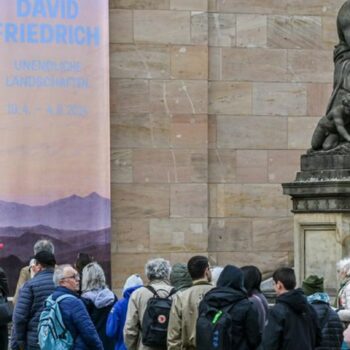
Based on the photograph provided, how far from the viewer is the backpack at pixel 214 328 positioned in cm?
1023

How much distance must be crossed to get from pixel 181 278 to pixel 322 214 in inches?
148

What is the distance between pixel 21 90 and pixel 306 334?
9584mm

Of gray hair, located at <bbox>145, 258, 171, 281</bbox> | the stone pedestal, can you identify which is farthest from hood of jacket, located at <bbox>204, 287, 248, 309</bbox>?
the stone pedestal

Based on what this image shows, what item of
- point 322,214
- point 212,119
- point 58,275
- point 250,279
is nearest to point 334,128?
point 322,214

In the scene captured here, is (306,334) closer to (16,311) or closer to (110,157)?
(16,311)

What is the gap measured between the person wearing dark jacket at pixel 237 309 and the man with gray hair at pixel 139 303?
5.11ft

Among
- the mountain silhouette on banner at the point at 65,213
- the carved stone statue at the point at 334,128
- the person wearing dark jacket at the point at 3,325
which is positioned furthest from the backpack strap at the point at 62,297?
the mountain silhouette on banner at the point at 65,213

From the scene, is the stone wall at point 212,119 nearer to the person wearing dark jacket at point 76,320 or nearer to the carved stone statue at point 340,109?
the carved stone statue at point 340,109

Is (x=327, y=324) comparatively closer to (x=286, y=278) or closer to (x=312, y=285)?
(x=312, y=285)

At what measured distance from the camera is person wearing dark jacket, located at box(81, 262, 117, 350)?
41.5ft

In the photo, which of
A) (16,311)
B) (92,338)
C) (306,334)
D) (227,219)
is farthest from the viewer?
(227,219)

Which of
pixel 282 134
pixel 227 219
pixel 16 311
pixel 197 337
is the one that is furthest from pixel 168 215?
pixel 197 337

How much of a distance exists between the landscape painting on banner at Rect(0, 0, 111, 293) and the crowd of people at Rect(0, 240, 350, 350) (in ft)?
17.6

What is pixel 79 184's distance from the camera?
748 inches
